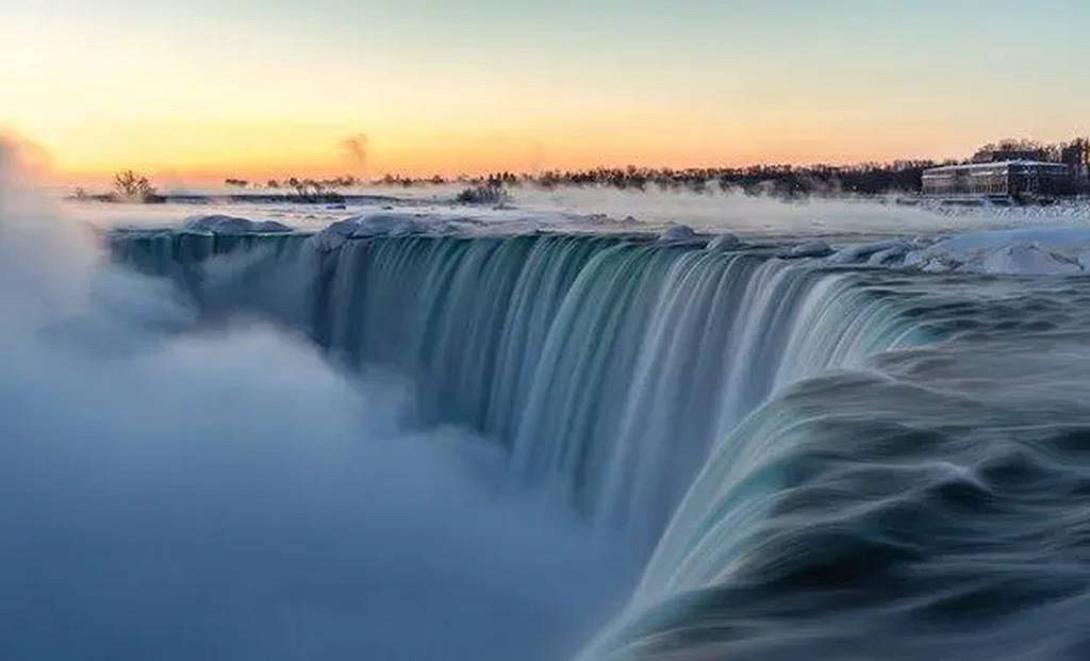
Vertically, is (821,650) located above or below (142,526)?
above

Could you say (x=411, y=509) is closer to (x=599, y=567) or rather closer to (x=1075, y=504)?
(x=599, y=567)

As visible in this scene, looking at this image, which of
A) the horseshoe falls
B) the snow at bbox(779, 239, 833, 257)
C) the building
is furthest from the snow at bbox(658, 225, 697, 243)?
the building

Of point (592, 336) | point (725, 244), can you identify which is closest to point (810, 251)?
point (725, 244)

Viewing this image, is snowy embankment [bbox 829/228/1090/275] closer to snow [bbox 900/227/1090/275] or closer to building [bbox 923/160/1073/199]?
snow [bbox 900/227/1090/275]

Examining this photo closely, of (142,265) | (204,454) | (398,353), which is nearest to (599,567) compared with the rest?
(204,454)

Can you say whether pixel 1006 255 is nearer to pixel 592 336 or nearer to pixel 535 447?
pixel 592 336

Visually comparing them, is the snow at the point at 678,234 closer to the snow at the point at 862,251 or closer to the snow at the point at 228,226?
the snow at the point at 862,251

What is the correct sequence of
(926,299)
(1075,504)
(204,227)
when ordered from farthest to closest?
(204,227), (926,299), (1075,504)
